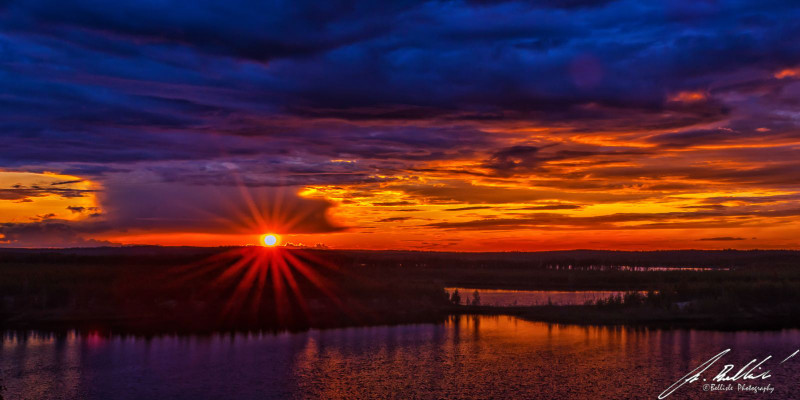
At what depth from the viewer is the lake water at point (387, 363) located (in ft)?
92.8

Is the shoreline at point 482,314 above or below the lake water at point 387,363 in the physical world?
above

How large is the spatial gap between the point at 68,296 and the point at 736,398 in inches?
1785

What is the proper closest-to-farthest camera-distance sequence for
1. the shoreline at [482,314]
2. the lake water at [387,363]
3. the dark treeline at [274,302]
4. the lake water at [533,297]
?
the lake water at [387,363] < the shoreline at [482,314] < the dark treeline at [274,302] < the lake water at [533,297]

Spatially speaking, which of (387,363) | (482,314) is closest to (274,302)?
(482,314)

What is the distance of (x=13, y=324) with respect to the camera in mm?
44719

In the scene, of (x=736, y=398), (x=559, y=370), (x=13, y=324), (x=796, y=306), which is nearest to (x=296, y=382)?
(x=559, y=370)

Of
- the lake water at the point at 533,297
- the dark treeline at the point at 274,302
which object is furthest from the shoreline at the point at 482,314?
the lake water at the point at 533,297

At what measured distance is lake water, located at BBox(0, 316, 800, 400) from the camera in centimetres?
2828

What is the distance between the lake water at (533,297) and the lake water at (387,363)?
54.9 feet

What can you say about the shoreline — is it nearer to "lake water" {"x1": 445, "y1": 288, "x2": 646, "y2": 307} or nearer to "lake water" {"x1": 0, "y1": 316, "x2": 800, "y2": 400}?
"lake water" {"x1": 0, "y1": 316, "x2": 800, "y2": 400}

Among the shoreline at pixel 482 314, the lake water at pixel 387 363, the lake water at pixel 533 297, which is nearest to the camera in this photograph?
the lake water at pixel 387 363

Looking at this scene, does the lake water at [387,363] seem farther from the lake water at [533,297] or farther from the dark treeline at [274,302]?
the lake water at [533,297]

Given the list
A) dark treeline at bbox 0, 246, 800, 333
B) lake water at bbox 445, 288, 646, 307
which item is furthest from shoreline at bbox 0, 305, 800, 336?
lake water at bbox 445, 288, 646, 307

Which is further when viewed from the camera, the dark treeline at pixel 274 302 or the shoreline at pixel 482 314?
→ the dark treeline at pixel 274 302
